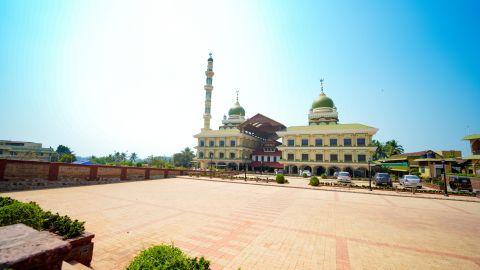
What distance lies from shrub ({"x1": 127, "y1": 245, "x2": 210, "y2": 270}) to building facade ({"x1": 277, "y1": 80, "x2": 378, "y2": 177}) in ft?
139

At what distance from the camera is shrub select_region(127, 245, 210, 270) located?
2.82m

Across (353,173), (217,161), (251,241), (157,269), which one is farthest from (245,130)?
(157,269)

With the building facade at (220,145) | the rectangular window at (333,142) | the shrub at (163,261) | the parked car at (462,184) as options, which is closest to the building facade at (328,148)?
the rectangular window at (333,142)

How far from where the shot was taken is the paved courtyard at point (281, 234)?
224 inches

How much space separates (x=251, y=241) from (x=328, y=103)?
52.1 meters

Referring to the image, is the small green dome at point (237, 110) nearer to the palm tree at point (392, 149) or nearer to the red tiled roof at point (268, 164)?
the red tiled roof at point (268, 164)

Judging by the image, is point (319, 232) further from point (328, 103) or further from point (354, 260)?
point (328, 103)

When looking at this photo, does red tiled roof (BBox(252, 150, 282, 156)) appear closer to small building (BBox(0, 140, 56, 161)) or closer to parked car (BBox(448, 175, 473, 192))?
parked car (BBox(448, 175, 473, 192))

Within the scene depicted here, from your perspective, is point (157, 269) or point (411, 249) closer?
point (157, 269)

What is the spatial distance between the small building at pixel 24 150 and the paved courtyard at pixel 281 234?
86.9 m

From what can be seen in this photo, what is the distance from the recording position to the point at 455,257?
20.4 feet

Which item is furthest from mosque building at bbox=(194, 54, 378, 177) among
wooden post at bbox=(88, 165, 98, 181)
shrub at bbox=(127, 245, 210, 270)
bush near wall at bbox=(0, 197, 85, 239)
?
shrub at bbox=(127, 245, 210, 270)

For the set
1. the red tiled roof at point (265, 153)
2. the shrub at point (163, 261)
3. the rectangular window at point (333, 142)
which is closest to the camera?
the shrub at point (163, 261)

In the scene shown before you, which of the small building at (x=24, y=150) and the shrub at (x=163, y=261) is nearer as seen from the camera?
the shrub at (x=163, y=261)
